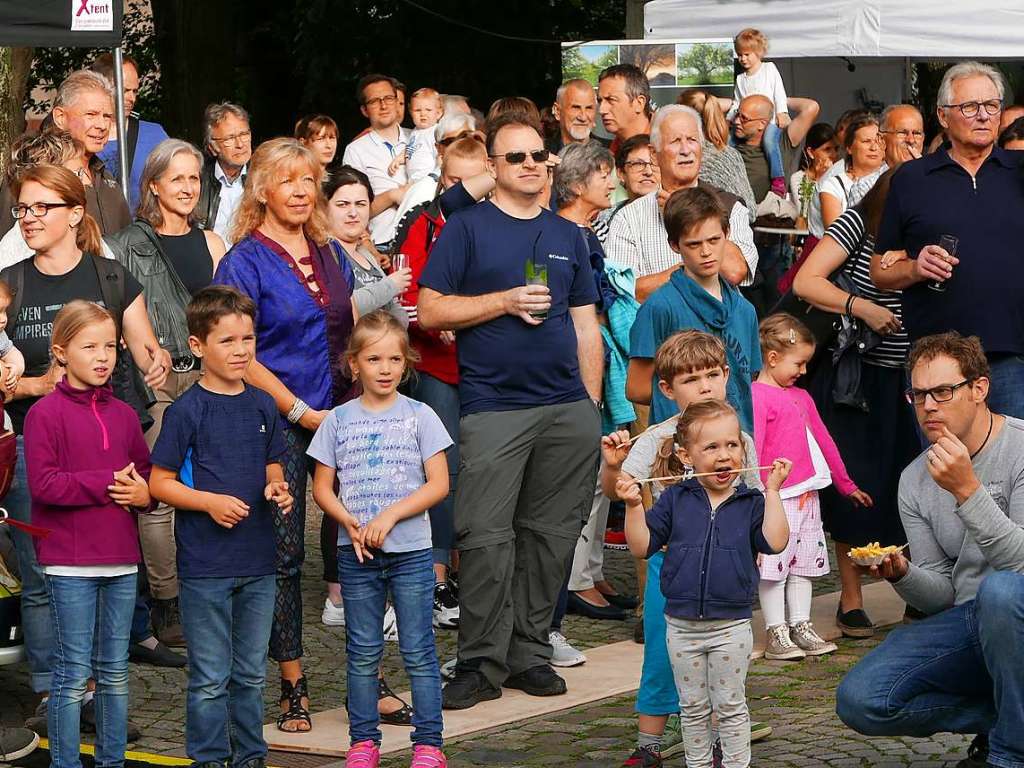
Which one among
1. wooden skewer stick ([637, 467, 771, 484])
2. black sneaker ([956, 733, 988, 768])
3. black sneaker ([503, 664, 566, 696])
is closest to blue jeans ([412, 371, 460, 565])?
black sneaker ([503, 664, 566, 696])

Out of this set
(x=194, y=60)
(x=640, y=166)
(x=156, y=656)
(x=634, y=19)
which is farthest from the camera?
(x=194, y=60)

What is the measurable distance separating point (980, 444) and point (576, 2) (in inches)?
626

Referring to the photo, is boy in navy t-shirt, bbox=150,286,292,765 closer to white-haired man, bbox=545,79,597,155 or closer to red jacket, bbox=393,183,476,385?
red jacket, bbox=393,183,476,385

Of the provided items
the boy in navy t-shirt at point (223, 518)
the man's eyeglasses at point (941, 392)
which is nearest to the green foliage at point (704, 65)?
the boy in navy t-shirt at point (223, 518)

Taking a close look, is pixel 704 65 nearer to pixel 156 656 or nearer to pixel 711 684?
pixel 156 656

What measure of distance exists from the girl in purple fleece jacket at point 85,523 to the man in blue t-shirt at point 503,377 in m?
1.42

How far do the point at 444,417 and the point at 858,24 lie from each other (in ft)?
24.3

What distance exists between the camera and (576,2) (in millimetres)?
20906

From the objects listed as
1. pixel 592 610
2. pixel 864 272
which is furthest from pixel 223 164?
pixel 864 272

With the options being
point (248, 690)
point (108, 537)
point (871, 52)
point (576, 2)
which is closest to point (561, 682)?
point (248, 690)

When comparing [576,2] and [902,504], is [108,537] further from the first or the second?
[576,2]

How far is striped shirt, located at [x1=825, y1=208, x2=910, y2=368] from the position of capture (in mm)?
8102

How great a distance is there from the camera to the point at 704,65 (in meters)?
12.7

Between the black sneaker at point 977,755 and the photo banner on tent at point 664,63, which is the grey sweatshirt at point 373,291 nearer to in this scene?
the black sneaker at point 977,755
